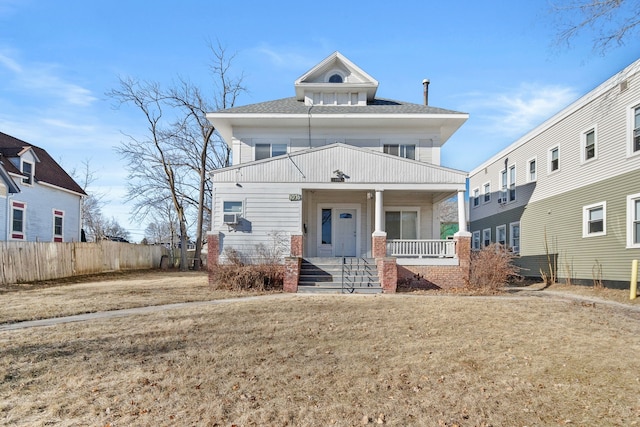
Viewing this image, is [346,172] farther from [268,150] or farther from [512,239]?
[512,239]

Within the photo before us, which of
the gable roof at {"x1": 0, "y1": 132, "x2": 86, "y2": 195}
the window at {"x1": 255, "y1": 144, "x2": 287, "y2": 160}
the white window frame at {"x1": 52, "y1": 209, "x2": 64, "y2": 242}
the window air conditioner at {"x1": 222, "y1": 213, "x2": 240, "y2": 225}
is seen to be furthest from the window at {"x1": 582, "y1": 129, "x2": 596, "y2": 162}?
the white window frame at {"x1": 52, "y1": 209, "x2": 64, "y2": 242}

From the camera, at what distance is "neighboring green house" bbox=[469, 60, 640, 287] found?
1327 cm

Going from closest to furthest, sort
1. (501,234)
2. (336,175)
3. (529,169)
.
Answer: (336,175), (529,169), (501,234)

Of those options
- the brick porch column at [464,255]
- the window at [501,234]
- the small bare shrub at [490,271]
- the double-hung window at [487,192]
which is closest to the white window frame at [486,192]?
the double-hung window at [487,192]

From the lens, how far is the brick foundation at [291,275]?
43.3 ft

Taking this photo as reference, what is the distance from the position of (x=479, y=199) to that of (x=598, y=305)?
55.4ft

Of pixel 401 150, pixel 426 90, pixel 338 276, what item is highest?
pixel 426 90

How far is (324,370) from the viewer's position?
220 inches

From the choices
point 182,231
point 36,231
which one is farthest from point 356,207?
point 36,231

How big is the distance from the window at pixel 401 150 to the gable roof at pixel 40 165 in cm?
1810

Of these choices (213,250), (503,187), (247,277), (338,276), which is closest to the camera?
(247,277)

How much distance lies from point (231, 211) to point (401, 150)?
7.75 metres

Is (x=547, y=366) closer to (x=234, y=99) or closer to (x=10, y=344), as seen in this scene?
Answer: (x=10, y=344)

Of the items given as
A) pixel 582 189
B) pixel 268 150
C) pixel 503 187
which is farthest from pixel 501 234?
pixel 268 150
